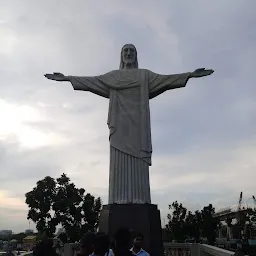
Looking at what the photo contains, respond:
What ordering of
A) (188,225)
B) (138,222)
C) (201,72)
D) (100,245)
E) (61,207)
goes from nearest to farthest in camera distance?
(100,245) < (138,222) < (201,72) < (61,207) < (188,225)

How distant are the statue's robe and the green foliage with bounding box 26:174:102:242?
40.3ft

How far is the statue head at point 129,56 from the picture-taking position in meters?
11.7

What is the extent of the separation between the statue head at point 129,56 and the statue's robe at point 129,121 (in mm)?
329

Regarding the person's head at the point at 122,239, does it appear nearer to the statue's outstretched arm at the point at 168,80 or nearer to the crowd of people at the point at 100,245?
the crowd of people at the point at 100,245

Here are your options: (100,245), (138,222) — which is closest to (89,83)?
(138,222)

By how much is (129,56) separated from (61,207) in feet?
44.1

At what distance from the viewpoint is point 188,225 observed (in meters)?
38.6

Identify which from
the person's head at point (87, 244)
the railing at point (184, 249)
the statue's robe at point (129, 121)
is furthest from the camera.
→ the railing at point (184, 249)

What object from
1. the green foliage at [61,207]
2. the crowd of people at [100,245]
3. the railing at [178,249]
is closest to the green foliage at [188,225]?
the green foliage at [61,207]

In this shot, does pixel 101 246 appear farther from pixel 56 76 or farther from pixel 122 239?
pixel 56 76

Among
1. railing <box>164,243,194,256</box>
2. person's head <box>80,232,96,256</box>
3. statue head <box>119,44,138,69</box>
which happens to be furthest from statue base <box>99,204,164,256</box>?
person's head <box>80,232,96,256</box>

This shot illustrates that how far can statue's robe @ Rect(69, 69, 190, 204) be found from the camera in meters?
10.2

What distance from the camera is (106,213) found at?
385 inches

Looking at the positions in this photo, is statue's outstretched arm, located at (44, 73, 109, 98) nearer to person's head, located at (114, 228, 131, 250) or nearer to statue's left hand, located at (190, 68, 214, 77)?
statue's left hand, located at (190, 68, 214, 77)
